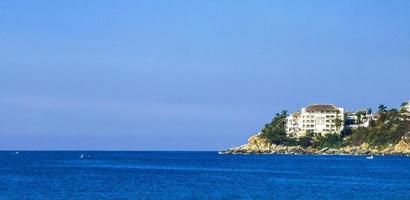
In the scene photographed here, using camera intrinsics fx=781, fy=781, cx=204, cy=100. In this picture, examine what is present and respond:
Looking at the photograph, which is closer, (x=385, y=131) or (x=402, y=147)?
(x=402, y=147)

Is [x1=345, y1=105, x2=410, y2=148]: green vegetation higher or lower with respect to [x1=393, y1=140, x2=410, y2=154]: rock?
higher

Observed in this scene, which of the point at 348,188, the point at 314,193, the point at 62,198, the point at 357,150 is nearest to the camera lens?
the point at 62,198

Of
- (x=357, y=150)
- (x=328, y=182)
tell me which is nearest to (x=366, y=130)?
(x=357, y=150)

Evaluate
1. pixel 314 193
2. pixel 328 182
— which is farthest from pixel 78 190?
pixel 328 182

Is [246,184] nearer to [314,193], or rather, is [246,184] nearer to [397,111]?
[314,193]

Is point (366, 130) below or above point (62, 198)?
above

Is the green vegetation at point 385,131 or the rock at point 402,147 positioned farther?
the green vegetation at point 385,131

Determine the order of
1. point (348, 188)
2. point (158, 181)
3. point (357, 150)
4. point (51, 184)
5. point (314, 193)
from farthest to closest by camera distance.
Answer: point (357, 150)
point (158, 181)
point (51, 184)
point (348, 188)
point (314, 193)

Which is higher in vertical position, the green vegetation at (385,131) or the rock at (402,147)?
the green vegetation at (385,131)

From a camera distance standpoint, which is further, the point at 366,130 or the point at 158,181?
the point at 366,130

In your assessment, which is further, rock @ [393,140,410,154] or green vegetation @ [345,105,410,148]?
green vegetation @ [345,105,410,148]

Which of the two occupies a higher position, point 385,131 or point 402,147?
point 385,131

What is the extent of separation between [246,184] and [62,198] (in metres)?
20.8

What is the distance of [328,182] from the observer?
7462 centimetres
